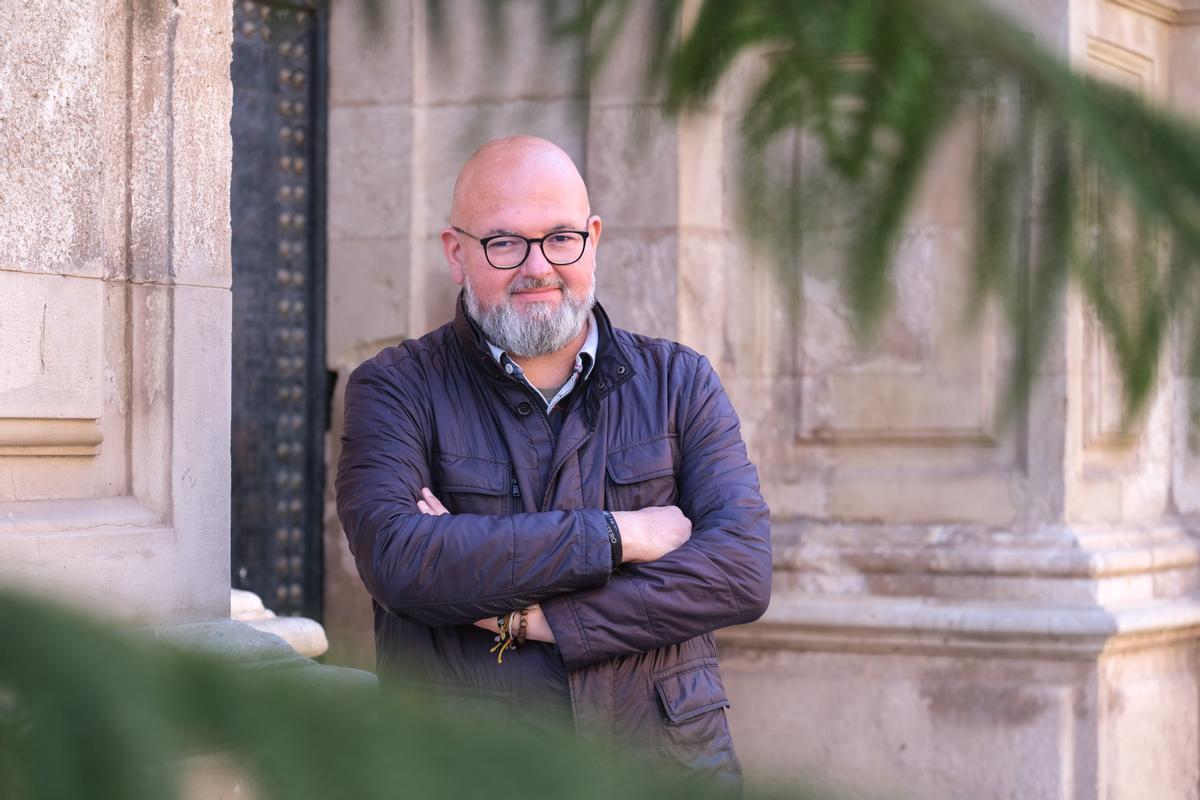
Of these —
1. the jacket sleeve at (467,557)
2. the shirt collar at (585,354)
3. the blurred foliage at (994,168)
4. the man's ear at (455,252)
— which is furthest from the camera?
the man's ear at (455,252)

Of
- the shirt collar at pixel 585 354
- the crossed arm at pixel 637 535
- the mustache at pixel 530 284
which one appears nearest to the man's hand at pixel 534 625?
the crossed arm at pixel 637 535

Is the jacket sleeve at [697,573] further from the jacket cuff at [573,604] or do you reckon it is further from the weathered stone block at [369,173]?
the weathered stone block at [369,173]

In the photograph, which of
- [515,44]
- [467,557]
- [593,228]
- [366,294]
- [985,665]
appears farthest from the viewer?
[366,294]

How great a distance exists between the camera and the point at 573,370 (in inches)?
120

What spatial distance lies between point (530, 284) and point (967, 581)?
2.59 meters

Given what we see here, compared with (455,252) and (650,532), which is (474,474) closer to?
(650,532)

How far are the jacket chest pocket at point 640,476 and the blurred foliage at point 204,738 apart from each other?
8.02 ft

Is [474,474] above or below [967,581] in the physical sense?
above

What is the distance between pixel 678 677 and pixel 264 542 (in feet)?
9.91

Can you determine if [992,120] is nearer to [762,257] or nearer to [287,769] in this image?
[762,257]

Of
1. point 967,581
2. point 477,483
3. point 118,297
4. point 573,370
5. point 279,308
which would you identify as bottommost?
point 967,581

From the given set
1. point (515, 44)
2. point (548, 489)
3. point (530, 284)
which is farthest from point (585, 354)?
point (515, 44)

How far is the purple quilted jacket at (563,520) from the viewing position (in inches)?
108

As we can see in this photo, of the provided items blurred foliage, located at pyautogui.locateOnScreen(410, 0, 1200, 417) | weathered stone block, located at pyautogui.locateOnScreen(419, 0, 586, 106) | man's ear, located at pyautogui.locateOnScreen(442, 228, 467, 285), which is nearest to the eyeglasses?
man's ear, located at pyautogui.locateOnScreen(442, 228, 467, 285)
